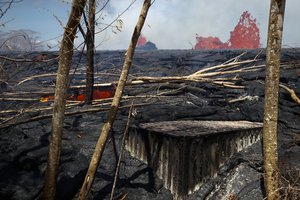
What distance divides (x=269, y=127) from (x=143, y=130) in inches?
125

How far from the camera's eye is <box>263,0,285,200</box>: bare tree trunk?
5.23 meters

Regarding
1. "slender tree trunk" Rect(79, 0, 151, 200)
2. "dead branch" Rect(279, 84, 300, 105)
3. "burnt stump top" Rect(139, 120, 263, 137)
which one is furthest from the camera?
"dead branch" Rect(279, 84, 300, 105)

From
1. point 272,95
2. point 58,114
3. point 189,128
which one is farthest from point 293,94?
point 58,114

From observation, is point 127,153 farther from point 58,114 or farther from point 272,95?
point 272,95

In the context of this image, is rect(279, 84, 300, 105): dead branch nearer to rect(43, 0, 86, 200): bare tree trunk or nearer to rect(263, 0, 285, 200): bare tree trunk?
rect(263, 0, 285, 200): bare tree trunk

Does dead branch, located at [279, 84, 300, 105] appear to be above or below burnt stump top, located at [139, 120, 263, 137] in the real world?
above

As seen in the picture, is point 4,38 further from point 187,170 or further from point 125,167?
point 187,170

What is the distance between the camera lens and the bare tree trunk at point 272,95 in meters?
5.23

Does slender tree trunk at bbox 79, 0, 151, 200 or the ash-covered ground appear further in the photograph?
the ash-covered ground

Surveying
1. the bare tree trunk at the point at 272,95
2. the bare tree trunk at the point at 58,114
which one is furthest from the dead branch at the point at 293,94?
the bare tree trunk at the point at 58,114

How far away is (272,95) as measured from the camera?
5398 millimetres

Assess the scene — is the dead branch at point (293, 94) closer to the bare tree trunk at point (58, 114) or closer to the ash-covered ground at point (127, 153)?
the ash-covered ground at point (127, 153)

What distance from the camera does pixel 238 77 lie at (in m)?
12.4

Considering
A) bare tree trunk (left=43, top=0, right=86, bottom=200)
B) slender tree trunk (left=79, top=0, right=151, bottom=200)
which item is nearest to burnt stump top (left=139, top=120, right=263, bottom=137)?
slender tree trunk (left=79, top=0, right=151, bottom=200)
